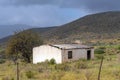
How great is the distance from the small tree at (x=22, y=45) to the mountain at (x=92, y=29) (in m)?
59.0

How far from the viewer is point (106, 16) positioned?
167m

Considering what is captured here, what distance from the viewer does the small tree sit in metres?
72.1

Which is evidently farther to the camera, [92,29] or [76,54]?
[92,29]

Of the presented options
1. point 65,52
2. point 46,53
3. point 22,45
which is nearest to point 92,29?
point 22,45

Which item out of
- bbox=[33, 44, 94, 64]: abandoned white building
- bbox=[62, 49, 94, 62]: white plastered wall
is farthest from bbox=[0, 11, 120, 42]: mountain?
bbox=[62, 49, 94, 62]: white plastered wall

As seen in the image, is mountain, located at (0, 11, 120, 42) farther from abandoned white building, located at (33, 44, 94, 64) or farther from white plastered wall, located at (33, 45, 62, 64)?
abandoned white building, located at (33, 44, 94, 64)

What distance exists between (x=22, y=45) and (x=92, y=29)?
267 feet

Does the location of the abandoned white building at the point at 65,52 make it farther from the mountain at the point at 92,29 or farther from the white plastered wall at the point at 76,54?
the mountain at the point at 92,29

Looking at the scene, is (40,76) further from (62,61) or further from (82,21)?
(82,21)

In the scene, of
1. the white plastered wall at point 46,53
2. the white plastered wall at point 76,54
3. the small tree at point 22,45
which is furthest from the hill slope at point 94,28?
the white plastered wall at point 76,54

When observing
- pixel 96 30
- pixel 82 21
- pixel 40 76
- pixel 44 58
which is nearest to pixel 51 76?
pixel 40 76

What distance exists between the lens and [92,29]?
151125mm

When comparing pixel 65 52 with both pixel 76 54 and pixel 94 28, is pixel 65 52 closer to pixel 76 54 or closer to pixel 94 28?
pixel 76 54

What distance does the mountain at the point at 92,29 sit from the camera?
140 meters
